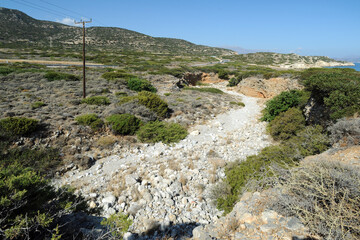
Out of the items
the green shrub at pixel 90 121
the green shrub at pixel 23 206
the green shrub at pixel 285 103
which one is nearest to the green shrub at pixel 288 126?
the green shrub at pixel 285 103

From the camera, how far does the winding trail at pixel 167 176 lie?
5473mm

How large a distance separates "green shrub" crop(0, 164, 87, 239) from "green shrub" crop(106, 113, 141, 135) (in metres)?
6.49

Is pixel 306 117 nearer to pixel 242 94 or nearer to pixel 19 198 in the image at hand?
pixel 19 198

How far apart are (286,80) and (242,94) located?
226 inches

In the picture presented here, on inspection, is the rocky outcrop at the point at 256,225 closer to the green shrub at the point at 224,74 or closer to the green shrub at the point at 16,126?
the green shrub at the point at 16,126

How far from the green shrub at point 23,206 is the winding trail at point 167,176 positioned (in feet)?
7.27

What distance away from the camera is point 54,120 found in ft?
32.4

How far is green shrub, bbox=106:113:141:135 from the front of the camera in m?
10.3

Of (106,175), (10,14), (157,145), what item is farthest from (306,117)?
(10,14)

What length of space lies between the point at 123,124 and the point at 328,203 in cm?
944

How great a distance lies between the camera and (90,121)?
33.7 feet

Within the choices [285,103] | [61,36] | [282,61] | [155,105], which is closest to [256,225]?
[155,105]

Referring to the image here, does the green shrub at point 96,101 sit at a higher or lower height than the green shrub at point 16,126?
higher

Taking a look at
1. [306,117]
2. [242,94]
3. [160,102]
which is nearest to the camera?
[306,117]
